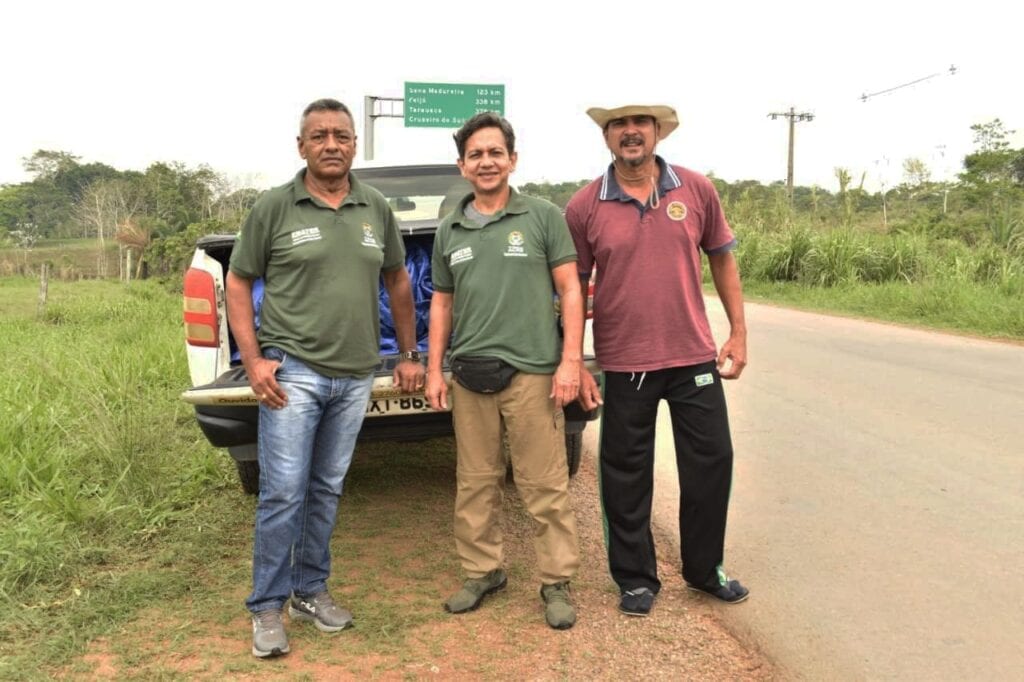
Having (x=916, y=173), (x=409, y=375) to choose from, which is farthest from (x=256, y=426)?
(x=916, y=173)

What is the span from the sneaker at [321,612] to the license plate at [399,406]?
0.76 metres

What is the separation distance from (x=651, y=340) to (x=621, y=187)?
55 centimetres

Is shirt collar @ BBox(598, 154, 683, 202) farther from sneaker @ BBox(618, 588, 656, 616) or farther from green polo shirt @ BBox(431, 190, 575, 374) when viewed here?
sneaker @ BBox(618, 588, 656, 616)

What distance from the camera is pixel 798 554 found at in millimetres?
3623

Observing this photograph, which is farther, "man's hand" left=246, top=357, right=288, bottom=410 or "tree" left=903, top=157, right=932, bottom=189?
"tree" left=903, top=157, right=932, bottom=189

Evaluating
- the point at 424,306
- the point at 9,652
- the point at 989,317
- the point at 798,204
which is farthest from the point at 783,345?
the point at 798,204

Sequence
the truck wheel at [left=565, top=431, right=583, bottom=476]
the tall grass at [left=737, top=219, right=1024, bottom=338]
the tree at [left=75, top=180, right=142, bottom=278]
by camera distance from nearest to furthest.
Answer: the truck wheel at [left=565, top=431, right=583, bottom=476], the tall grass at [left=737, top=219, right=1024, bottom=338], the tree at [left=75, top=180, right=142, bottom=278]

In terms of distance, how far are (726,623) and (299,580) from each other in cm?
151

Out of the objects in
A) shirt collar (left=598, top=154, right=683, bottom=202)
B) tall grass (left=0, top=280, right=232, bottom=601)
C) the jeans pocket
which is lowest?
tall grass (left=0, top=280, right=232, bottom=601)

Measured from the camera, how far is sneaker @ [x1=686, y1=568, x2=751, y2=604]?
10.4 feet

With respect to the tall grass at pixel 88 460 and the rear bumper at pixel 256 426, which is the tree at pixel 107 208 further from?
the rear bumper at pixel 256 426

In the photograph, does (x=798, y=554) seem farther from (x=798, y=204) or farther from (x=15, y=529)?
(x=798, y=204)

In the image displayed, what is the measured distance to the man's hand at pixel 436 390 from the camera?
3094 millimetres

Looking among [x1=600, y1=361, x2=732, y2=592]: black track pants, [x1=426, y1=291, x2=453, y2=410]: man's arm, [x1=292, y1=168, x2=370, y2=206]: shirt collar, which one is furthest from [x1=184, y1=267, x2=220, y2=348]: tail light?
[x1=600, y1=361, x2=732, y2=592]: black track pants
